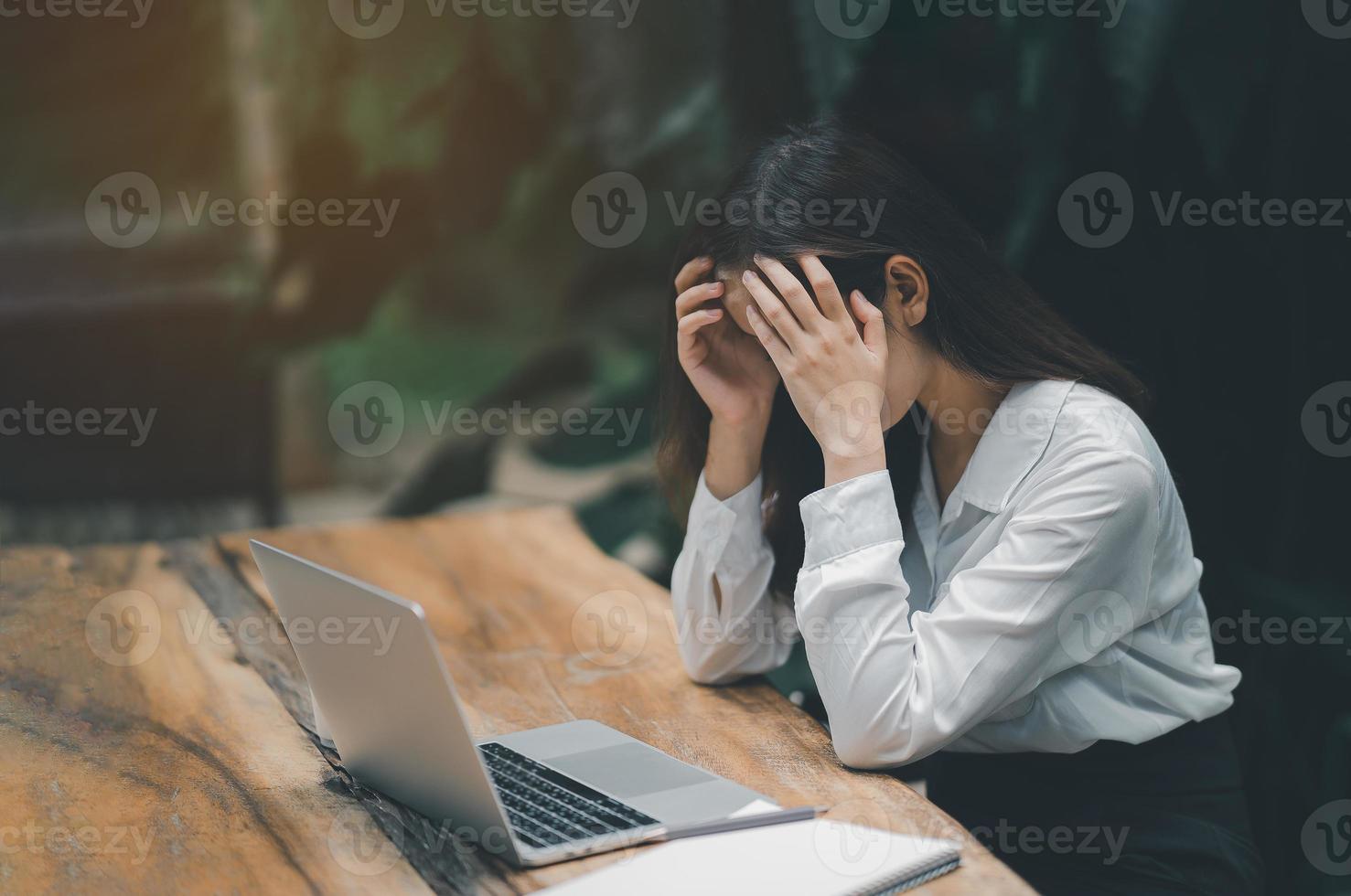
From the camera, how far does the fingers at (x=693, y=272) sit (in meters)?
1.20

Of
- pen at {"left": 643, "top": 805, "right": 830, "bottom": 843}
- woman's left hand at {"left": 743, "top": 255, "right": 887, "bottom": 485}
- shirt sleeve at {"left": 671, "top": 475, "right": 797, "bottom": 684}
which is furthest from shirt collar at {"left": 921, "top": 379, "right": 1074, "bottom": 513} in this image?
pen at {"left": 643, "top": 805, "right": 830, "bottom": 843}

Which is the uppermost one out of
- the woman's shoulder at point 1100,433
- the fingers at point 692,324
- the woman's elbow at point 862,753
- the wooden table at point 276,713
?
the fingers at point 692,324

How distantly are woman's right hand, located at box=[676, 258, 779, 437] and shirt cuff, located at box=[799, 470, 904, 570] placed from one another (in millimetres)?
236

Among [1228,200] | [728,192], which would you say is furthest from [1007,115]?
[728,192]

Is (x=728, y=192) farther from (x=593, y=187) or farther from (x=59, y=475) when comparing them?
(x=59, y=475)

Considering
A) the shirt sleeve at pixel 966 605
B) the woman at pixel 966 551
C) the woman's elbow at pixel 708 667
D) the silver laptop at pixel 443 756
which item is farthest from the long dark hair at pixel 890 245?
the silver laptop at pixel 443 756

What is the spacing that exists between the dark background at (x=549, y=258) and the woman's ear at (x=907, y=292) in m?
0.50

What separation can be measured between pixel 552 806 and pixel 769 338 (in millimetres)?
468

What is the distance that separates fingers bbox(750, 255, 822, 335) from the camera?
1078 millimetres

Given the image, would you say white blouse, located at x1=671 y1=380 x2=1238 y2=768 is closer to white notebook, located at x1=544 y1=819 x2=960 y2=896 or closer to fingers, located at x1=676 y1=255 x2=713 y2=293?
white notebook, located at x1=544 y1=819 x2=960 y2=896

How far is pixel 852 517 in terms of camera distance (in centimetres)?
104

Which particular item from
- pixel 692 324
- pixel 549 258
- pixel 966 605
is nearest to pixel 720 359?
pixel 692 324

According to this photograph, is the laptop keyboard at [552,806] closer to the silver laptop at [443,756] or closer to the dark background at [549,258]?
the silver laptop at [443,756]

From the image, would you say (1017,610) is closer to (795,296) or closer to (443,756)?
(795,296)
